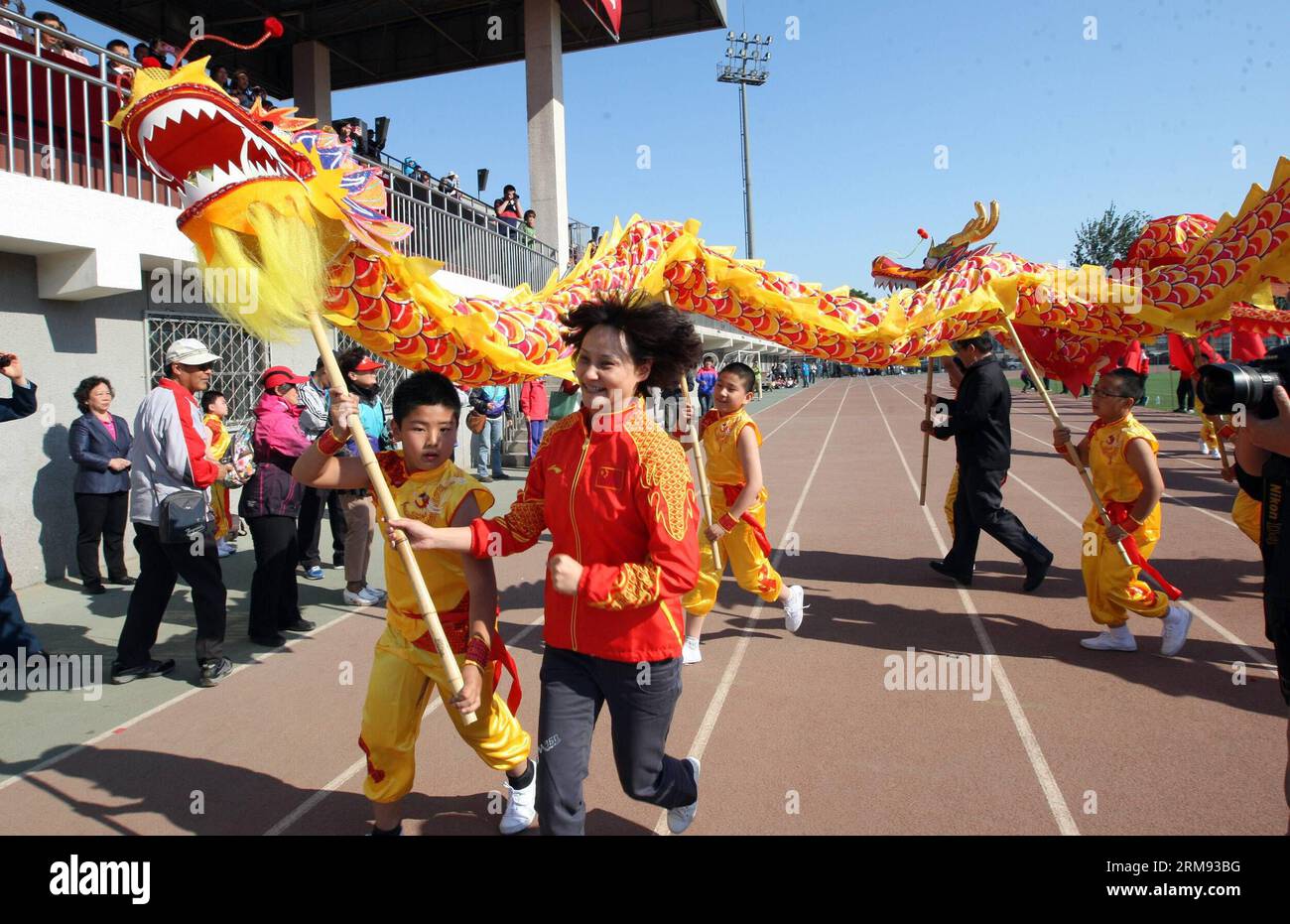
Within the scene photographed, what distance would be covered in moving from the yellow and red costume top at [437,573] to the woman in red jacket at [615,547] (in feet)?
1.03

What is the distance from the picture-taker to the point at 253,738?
4.20 meters

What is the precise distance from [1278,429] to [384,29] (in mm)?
19578

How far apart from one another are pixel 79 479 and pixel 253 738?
13.1ft

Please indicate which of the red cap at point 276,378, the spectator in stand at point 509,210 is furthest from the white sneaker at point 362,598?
the spectator in stand at point 509,210

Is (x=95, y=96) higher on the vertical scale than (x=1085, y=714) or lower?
higher

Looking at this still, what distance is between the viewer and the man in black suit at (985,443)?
6.49 meters

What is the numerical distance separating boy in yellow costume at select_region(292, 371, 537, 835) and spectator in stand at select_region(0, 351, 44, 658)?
2.68 meters

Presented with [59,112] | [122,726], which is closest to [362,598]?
[122,726]

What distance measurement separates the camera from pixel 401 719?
9.73 ft

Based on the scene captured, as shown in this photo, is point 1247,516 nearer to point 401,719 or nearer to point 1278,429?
point 1278,429

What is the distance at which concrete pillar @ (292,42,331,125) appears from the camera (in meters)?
16.9
